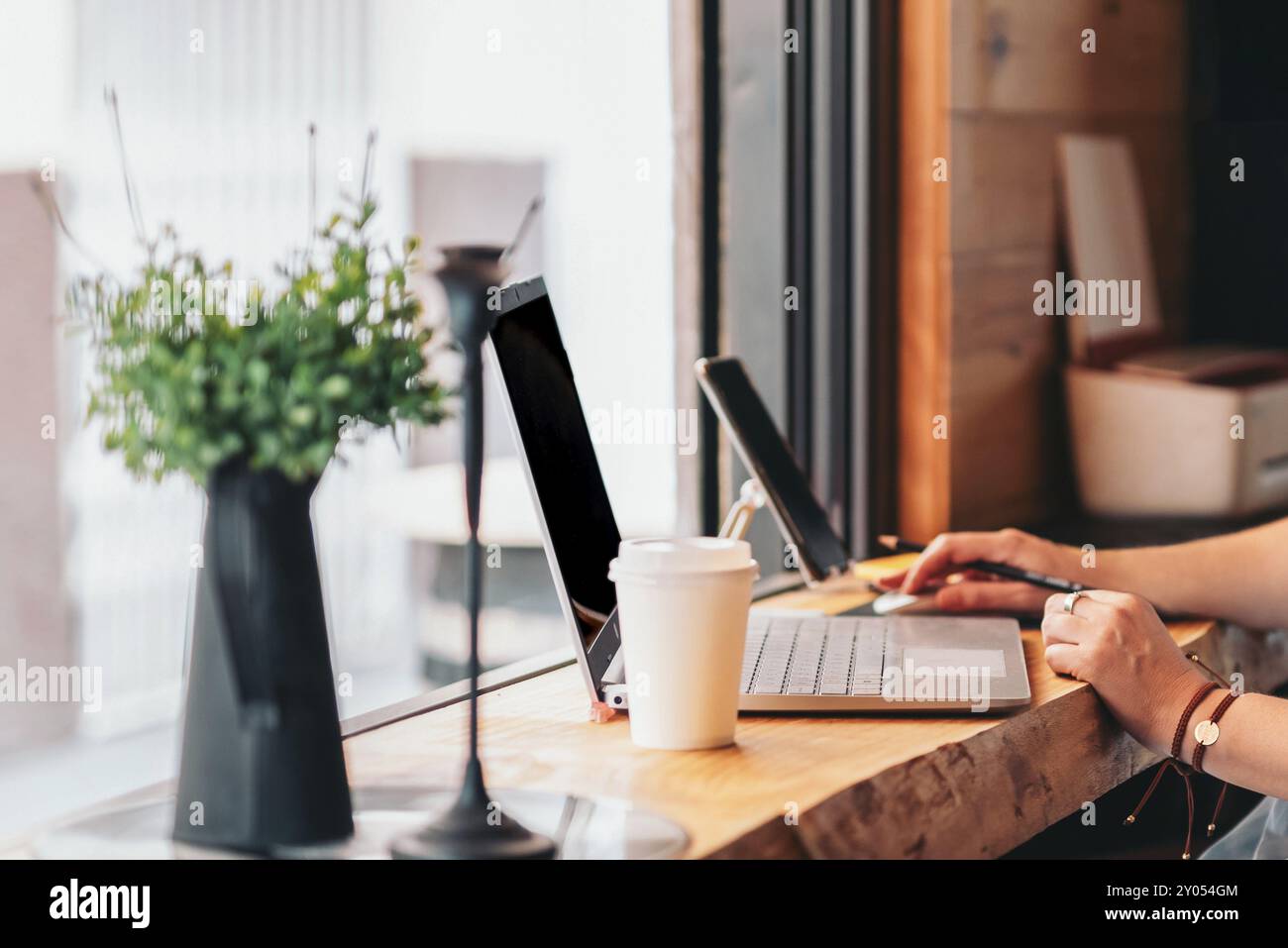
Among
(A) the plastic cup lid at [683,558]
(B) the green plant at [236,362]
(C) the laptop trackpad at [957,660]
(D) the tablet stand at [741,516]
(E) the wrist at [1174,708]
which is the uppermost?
(B) the green plant at [236,362]

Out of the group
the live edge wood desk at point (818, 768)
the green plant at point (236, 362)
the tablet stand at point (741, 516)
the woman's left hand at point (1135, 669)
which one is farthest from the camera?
the tablet stand at point (741, 516)

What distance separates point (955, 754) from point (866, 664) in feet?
0.63

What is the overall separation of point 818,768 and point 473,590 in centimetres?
28

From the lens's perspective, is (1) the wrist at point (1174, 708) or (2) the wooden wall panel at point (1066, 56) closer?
(1) the wrist at point (1174, 708)

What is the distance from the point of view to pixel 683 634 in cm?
85

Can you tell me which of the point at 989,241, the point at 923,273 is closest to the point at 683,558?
the point at 923,273

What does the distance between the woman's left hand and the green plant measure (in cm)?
64

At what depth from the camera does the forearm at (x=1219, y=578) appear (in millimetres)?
1316

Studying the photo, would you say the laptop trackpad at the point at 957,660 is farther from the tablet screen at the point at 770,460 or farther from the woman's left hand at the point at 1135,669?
the tablet screen at the point at 770,460

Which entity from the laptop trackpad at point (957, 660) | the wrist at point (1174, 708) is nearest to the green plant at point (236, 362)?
the laptop trackpad at point (957, 660)

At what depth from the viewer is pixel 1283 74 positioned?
2.40 metres

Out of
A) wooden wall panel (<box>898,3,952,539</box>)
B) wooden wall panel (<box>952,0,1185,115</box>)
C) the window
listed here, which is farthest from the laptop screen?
the window

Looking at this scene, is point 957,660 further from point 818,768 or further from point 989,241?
point 989,241

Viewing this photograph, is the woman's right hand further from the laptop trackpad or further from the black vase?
the black vase
